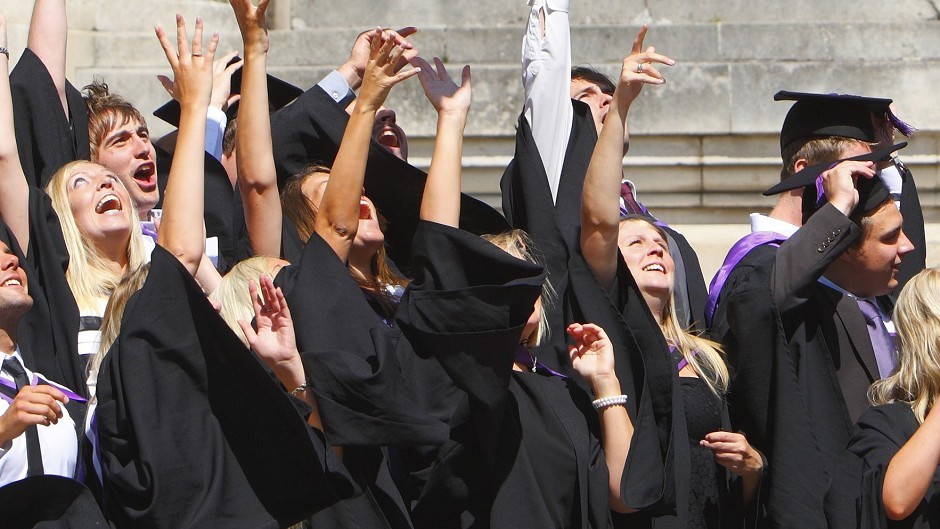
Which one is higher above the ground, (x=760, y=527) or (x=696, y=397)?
(x=696, y=397)

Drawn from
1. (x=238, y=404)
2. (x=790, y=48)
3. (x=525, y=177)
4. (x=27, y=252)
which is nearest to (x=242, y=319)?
(x=238, y=404)

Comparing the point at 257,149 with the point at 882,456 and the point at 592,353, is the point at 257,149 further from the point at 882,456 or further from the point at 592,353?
the point at 882,456

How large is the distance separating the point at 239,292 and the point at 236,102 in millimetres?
1820

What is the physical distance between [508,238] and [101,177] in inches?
47.9

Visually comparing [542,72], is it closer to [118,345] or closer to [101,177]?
[101,177]

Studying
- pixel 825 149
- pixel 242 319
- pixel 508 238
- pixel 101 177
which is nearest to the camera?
pixel 242 319

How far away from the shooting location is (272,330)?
395 cm

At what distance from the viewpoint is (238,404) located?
3889 millimetres

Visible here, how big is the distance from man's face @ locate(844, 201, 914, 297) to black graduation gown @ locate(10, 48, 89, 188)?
2413 mm

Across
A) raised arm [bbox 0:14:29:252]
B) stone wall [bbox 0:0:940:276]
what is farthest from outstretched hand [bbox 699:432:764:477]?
stone wall [bbox 0:0:940:276]

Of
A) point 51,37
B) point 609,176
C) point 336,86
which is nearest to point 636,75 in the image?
point 609,176

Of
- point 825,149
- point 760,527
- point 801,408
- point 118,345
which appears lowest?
point 760,527

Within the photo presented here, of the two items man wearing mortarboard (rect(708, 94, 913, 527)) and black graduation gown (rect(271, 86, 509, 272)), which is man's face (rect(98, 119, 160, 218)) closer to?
black graduation gown (rect(271, 86, 509, 272))

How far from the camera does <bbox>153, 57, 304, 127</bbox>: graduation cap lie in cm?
591
